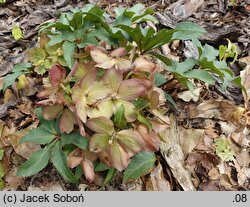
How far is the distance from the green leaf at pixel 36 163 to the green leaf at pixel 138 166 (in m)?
0.23

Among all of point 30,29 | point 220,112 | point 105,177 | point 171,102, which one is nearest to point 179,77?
point 171,102

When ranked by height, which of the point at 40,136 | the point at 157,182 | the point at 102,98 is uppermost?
the point at 102,98

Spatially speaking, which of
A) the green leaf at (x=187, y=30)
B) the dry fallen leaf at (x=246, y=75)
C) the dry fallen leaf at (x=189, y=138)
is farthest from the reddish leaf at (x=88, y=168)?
the dry fallen leaf at (x=246, y=75)

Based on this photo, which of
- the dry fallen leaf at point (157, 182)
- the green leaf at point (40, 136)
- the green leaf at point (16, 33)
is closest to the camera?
the green leaf at point (40, 136)

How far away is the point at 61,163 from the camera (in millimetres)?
1111

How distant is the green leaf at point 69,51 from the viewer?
46.9 inches

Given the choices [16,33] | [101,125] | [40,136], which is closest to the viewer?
[101,125]

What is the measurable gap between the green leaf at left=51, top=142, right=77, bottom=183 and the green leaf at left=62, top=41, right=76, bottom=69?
26 cm

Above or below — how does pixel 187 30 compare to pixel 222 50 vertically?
above

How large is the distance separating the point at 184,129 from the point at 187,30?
0.36 metres

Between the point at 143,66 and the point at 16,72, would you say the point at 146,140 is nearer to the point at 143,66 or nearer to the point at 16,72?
the point at 143,66

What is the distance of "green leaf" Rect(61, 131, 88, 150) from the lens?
3.57 feet

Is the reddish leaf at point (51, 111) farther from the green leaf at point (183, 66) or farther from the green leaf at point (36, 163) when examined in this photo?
the green leaf at point (183, 66)

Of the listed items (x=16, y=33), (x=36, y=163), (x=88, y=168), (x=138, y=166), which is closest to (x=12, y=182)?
(x=36, y=163)
